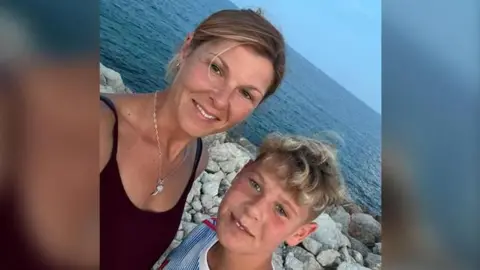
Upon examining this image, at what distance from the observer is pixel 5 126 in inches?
63.8

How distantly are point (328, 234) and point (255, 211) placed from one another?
230 mm

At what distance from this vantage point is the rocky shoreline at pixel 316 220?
1.74 m

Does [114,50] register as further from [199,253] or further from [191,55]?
[199,253]

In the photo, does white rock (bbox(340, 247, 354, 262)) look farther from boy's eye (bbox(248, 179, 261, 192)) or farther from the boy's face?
boy's eye (bbox(248, 179, 261, 192))

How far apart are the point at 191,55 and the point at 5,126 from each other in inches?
19.6

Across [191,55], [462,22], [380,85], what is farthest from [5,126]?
[462,22]

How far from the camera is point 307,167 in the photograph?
1.74 metres

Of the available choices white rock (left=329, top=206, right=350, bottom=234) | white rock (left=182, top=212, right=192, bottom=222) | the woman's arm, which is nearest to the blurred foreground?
the woman's arm

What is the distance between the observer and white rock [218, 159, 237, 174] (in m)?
1.75

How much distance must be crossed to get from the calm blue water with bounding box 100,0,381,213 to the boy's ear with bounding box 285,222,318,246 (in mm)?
151

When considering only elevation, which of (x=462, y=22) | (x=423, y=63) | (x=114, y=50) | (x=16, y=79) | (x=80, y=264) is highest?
(x=462, y=22)

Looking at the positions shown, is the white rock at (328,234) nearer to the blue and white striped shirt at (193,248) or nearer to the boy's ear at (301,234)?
the boy's ear at (301,234)

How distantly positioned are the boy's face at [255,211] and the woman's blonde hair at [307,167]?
26mm

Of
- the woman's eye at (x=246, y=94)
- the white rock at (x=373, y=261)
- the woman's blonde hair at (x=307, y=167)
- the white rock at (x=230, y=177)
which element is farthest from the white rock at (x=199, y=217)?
the white rock at (x=373, y=261)
